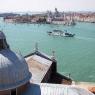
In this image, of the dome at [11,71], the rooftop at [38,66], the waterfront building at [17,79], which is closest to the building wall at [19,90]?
the waterfront building at [17,79]

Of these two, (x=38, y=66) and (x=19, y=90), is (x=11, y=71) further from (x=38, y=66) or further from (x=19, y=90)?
(x=38, y=66)

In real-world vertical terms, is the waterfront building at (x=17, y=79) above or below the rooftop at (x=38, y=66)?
above

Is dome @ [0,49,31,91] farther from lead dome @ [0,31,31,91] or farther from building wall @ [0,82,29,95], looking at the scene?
building wall @ [0,82,29,95]

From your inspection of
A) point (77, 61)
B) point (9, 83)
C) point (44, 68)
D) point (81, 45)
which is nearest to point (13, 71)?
point (9, 83)

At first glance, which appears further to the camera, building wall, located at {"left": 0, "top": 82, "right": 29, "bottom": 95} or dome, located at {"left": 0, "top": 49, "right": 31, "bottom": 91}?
building wall, located at {"left": 0, "top": 82, "right": 29, "bottom": 95}

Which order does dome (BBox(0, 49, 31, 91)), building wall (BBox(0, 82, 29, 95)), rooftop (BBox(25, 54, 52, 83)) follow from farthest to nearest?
rooftop (BBox(25, 54, 52, 83))
building wall (BBox(0, 82, 29, 95))
dome (BBox(0, 49, 31, 91))

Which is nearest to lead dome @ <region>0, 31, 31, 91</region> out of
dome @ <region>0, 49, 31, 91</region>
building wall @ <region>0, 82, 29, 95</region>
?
dome @ <region>0, 49, 31, 91</region>

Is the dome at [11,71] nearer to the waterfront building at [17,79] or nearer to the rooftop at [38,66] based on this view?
the waterfront building at [17,79]

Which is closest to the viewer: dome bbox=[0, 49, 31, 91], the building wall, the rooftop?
dome bbox=[0, 49, 31, 91]
